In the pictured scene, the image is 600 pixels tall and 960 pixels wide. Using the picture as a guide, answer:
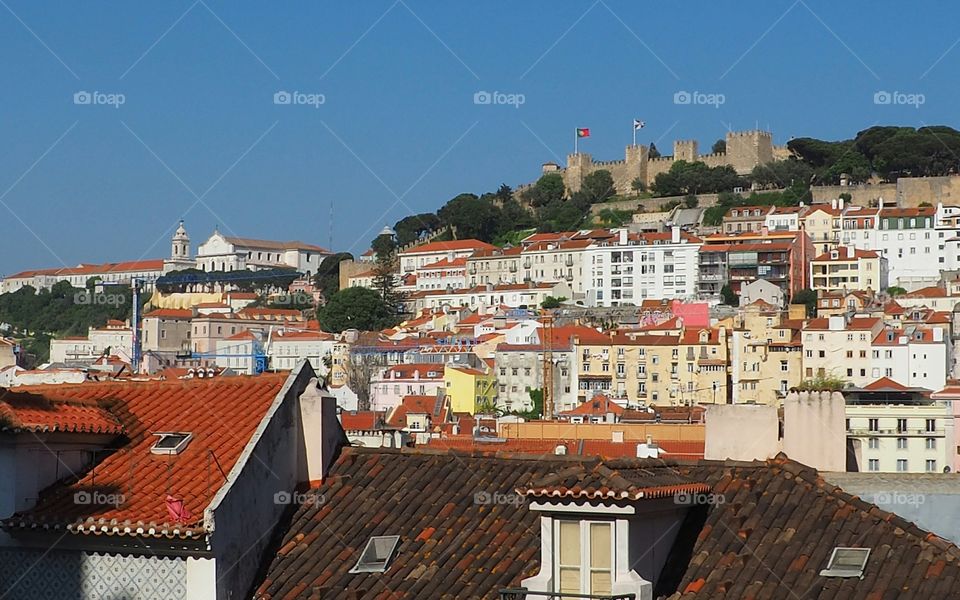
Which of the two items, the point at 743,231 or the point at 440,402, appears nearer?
the point at 440,402

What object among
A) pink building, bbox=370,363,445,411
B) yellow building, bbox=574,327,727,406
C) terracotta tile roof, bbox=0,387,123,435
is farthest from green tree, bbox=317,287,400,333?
terracotta tile roof, bbox=0,387,123,435

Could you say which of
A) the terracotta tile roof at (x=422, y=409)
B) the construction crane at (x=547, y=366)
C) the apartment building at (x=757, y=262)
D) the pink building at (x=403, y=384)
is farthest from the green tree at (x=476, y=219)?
the terracotta tile roof at (x=422, y=409)

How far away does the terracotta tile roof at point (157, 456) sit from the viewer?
8.72 metres

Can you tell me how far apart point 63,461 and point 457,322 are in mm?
108887

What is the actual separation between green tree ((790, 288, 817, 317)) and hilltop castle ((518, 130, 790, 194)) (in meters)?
42.8

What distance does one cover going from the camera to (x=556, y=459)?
30.9ft

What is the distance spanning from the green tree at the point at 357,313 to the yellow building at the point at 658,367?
3494 cm

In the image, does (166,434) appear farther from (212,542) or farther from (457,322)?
(457,322)

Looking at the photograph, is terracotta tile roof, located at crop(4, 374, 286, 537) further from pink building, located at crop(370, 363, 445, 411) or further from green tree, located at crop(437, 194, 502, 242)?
green tree, located at crop(437, 194, 502, 242)

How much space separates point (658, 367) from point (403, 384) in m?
14.2

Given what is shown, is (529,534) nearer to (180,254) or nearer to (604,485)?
(604,485)

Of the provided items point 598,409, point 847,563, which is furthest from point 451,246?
point 847,563

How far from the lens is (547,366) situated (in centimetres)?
8988

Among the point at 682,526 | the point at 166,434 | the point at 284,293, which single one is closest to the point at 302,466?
the point at 166,434
